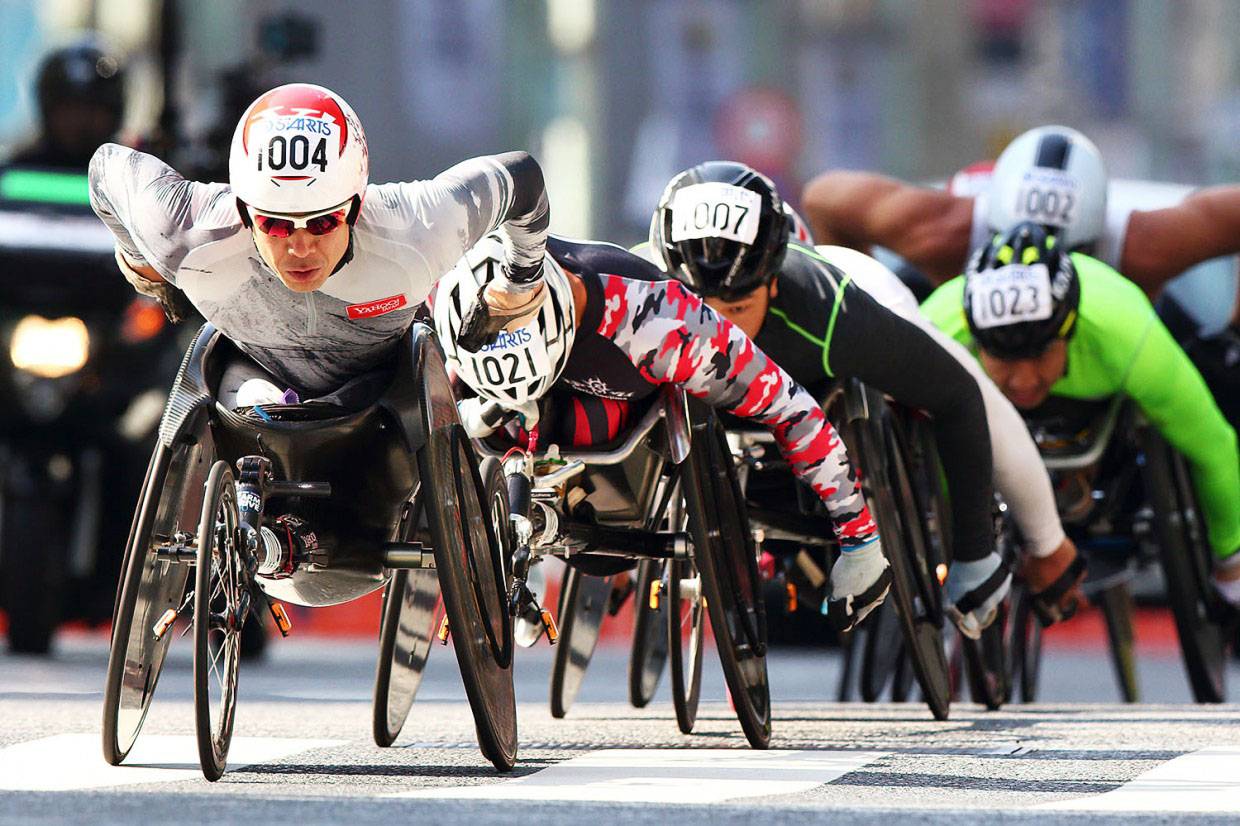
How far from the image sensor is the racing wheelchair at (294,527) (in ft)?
18.5

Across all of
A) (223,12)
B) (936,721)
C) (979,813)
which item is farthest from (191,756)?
(223,12)

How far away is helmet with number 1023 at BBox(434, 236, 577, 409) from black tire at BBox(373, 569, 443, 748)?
2.03 feet

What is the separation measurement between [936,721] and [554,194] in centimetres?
3084

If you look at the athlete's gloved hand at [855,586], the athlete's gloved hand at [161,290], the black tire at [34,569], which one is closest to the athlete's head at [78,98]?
the black tire at [34,569]

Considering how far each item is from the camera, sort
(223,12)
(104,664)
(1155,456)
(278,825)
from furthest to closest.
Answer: (223,12) < (104,664) < (1155,456) < (278,825)

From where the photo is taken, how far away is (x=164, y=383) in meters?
11.7

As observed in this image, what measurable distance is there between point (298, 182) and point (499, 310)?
0.92 meters

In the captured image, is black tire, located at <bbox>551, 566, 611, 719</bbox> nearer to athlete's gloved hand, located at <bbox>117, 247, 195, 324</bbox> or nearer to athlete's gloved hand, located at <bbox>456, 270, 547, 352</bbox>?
athlete's gloved hand, located at <bbox>456, 270, 547, 352</bbox>

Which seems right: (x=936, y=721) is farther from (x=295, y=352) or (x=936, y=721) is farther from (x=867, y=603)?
(x=295, y=352)

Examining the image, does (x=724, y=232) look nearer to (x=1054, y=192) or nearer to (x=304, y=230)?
(x=304, y=230)

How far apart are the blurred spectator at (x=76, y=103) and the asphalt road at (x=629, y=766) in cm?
393

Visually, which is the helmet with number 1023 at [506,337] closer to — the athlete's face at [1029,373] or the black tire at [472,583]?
the black tire at [472,583]

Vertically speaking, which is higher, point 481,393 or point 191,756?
point 481,393

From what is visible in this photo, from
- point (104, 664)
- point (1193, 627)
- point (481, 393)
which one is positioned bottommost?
point (104, 664)
